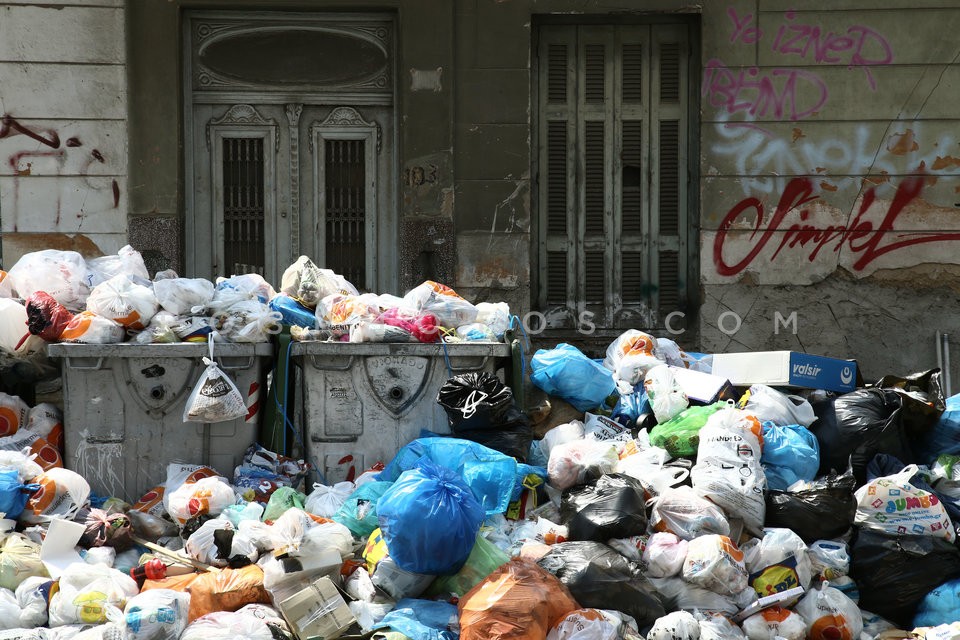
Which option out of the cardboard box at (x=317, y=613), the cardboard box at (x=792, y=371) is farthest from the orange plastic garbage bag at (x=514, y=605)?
the cardboard box at (x=792, y=371)

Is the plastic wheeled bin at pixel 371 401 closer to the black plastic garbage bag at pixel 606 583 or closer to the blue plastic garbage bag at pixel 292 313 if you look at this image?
the blue plastic garbage bag at pixel 292 313

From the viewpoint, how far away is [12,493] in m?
4.88

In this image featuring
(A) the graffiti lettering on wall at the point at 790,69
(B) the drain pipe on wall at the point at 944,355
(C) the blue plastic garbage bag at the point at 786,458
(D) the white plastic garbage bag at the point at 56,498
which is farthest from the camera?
(A) the graffiti lettering on wall at the point at 790,69

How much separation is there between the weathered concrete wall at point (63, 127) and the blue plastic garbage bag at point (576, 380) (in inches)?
159

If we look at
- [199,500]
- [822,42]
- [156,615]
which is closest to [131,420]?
[199,500]

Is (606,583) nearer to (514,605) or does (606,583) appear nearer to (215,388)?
(514,605)

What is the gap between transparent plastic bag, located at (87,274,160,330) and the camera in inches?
213

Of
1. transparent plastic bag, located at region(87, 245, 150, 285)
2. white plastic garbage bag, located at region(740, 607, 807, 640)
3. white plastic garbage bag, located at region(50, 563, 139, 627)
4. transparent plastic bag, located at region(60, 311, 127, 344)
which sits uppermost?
transparent plastic bag, located at region(87, 245, 150, 285)

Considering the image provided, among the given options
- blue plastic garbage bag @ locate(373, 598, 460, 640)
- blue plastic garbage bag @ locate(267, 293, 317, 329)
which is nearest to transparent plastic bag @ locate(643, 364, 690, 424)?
blue plastic garbage bag @ locate(373, 598, 460, 640)

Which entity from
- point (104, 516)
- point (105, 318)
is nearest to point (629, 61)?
point (105, 318)

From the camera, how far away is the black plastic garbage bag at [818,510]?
484 cm

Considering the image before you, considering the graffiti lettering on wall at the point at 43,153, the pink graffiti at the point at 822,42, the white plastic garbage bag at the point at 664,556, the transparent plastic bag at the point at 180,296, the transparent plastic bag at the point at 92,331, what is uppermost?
the pink graffiti at the point at 822,42

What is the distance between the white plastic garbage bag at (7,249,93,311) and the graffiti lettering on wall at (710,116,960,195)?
4.85m

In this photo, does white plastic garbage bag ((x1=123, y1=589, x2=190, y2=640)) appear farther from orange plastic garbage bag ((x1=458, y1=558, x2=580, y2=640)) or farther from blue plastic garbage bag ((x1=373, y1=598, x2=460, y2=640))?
orange plastic garbage bag ((x1=458, y1=558, x2=580, y2=640))
